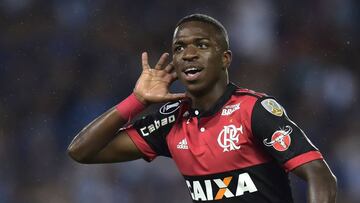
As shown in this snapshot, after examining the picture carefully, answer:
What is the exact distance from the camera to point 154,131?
399cm

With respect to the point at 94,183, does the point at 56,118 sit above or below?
above

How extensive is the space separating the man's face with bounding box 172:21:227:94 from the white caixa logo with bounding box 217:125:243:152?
275 mm

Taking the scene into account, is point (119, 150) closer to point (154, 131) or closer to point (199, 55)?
point (154, 131)

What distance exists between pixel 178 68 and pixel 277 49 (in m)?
4.03

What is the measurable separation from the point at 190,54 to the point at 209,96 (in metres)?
0.25

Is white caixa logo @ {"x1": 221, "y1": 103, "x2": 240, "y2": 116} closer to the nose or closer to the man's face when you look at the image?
the man's face

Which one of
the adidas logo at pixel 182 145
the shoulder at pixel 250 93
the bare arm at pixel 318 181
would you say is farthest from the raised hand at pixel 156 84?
the bare arm at pixel 318 181

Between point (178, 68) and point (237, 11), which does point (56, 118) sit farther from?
point (178, 68)

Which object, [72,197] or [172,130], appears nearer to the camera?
[172,130]

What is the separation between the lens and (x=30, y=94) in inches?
298

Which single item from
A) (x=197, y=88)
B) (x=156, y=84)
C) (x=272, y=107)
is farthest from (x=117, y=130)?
(x=272, y=107)

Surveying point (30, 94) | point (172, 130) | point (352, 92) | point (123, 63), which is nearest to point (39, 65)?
point (30, 94)

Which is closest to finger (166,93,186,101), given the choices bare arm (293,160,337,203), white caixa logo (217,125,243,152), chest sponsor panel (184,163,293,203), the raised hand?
the raised hand

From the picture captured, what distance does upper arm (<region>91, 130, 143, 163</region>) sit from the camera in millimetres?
4066
